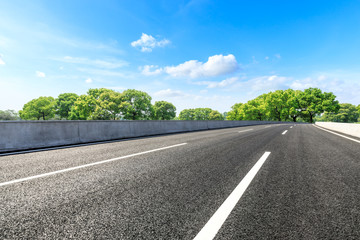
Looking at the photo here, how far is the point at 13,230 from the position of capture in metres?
1.74

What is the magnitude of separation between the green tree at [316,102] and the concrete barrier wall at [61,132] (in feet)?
238

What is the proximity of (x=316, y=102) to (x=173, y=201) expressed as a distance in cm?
8034

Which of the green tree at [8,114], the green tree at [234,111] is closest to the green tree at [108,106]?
the green tree at [8,114]

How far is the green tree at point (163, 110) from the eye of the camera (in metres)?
73.9

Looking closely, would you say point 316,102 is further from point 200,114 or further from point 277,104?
point 200,114

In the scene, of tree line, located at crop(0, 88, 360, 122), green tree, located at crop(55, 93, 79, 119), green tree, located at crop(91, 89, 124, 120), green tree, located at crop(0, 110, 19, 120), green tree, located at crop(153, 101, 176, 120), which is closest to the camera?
green tree, located at crop(91, 89, 124, 120)

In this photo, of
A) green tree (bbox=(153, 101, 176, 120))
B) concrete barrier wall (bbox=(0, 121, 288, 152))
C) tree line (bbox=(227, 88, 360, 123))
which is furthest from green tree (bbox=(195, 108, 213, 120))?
concrete barrier wall (bbox=(0, 121, 288, 152))

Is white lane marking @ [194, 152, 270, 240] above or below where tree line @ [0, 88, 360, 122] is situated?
below

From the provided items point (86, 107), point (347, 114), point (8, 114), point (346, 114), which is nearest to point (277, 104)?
point (346, 114)

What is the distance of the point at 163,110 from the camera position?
74.4 metres

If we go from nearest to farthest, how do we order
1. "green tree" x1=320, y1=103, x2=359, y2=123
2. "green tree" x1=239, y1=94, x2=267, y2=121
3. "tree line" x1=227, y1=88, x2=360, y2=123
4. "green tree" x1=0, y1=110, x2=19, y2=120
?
"tree line" x1=227, y1=88, x2=360, y2=123 < "green tree" x1=0, y1=110, x2=19, y2=120 < "green tree" x1=239, y1=94, x2=267, y2=121 < "green tree" x1=320, y1=103, x2=359, y2=123

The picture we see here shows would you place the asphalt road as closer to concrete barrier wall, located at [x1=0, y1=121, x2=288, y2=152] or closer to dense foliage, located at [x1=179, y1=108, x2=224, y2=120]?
concrete barrier wall, located at [x1=0, y1=121, x2=288, y2=152]

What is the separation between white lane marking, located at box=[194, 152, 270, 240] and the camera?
164 centimetres

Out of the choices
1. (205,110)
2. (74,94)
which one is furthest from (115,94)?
(205,110)
